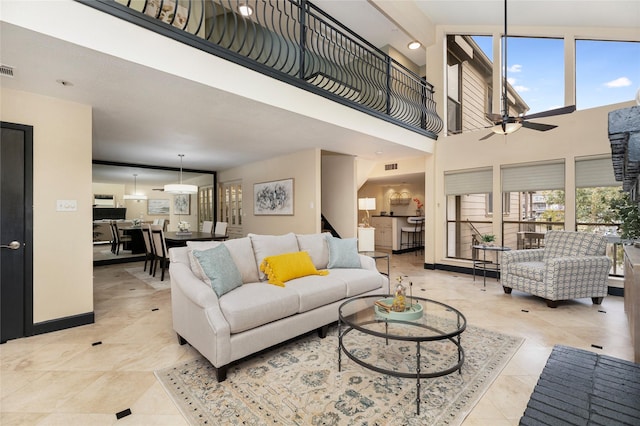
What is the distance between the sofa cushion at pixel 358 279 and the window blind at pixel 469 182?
3.51m

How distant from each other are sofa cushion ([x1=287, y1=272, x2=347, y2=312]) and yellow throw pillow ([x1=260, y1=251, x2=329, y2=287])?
3.0 inches

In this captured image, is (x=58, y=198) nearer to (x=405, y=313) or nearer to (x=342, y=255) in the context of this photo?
(x=342, y=255)

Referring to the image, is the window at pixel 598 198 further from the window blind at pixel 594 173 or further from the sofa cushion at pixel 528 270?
the sofa cushion at pixel 528 270

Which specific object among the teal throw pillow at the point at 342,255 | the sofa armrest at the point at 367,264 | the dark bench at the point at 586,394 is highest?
the teal throw pillow at the point at 342,255

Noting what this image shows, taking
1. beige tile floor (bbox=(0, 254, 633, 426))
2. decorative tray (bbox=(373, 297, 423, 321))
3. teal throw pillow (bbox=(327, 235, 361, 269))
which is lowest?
beige tile floor (bbox=(0, 254, 633, 426))

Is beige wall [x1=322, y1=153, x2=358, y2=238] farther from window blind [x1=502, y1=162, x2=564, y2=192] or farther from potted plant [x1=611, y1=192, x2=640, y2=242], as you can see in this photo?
potted plant [x1=611, y1=192, x2=640, y2=242]

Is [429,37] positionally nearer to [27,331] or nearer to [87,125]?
[87,125]

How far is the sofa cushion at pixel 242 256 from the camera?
3.04m

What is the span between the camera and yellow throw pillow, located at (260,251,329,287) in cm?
309

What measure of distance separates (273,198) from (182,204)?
5829 millimetres

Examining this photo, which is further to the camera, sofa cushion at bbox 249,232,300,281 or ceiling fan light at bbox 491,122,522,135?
ceiling fan light at bbox 491,122,522,135

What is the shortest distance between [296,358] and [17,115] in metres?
3.67

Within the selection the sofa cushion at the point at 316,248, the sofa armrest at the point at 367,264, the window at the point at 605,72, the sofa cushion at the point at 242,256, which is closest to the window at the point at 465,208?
the window at the point at 605,72

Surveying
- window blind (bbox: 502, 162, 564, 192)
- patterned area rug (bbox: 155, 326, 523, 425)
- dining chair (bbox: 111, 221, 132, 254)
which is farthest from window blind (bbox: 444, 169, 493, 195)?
dining chair (bbox: 111, 221, 132, 254)
